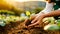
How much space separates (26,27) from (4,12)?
0.33 m

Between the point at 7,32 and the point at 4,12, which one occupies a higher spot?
the point at 4,12

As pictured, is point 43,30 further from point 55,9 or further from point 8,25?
point 8,25

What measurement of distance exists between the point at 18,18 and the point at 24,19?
0.27ft

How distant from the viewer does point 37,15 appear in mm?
2059

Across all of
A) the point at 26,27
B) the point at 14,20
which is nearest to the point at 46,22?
the point at 26,27

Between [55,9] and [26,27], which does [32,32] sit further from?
[55,9]

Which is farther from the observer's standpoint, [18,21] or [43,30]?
[18,21]

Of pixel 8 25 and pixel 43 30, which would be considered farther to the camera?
pixel 8 25

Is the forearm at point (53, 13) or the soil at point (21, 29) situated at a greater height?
the forearm at point (53, 13)

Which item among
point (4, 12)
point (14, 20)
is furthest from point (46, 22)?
point (4, 12)

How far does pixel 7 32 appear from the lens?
2078 millimetres

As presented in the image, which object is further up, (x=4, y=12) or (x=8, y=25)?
(x=4, y=12)

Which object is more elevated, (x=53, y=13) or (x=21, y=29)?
(x=53, y=13)

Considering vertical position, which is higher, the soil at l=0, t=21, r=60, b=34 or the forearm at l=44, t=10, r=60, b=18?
the forearm at l=44, t=10, r=60, b=18
